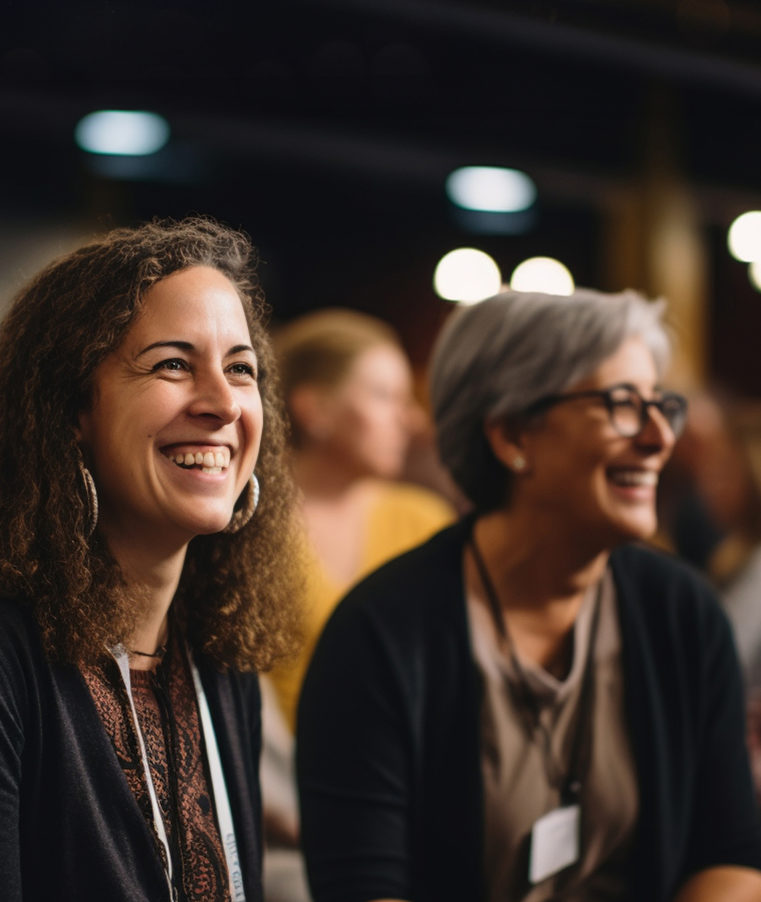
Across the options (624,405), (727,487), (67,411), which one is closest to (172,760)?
(67,411)

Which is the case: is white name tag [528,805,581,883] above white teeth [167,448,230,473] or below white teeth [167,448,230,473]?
below

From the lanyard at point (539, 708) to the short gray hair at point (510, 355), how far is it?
180mm

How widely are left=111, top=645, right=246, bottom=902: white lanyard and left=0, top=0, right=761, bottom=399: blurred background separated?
1232mm

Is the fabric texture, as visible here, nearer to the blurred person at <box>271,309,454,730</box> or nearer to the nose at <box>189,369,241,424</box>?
the nose at <box>189,369,241,424</box>

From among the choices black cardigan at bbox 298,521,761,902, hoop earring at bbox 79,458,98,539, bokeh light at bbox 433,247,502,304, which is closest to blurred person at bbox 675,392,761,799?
black cardigan at bbox 298,521,761,902

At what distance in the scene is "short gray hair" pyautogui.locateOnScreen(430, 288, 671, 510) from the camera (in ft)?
5.16

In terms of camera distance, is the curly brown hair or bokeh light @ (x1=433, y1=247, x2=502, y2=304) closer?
the curly brown hair

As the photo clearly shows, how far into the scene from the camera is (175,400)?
113cm

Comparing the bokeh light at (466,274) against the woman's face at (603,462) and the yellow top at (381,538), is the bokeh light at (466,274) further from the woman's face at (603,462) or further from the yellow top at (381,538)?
the woman's face at (603,462)

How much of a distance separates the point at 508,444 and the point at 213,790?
0.68 metres

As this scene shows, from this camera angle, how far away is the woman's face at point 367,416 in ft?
9.46

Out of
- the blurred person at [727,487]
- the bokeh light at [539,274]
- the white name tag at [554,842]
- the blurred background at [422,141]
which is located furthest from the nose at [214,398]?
the bokeh light at [539,274]

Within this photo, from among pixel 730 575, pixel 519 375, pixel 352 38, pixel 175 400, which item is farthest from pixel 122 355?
pixel 352 38

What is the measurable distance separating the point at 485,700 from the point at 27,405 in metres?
0.79
